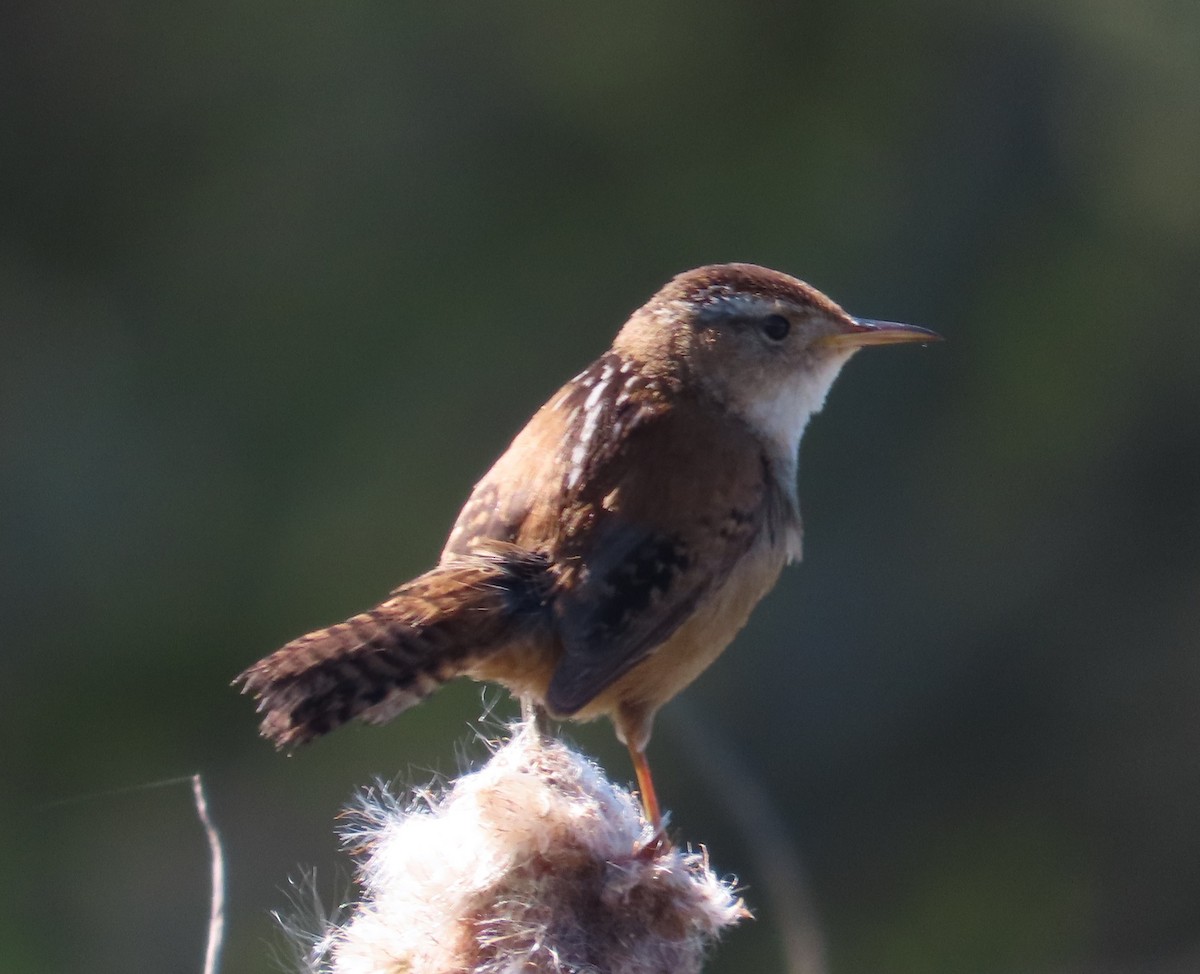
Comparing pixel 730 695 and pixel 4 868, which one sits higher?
pixel 730 695

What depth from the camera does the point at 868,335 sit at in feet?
9.98

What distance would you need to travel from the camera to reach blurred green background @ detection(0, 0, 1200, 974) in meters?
5.96

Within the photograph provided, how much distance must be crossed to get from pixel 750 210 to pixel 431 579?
4260 millimetres

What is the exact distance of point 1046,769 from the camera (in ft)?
24.0

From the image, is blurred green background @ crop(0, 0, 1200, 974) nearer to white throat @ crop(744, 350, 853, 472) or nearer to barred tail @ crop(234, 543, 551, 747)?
white throat @ crop(744, 350, 853, 472)

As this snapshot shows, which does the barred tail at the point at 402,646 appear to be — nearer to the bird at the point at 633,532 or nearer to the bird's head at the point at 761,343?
the bird at the point at 633,532

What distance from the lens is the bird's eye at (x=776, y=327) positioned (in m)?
3.08

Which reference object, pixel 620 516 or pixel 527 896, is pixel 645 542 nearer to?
pixel 620 516

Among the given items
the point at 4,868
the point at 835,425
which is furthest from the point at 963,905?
the point at 4,868

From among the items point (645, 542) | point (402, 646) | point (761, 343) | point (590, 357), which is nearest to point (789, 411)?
point (761, 343)

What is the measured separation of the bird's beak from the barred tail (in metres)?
0.89

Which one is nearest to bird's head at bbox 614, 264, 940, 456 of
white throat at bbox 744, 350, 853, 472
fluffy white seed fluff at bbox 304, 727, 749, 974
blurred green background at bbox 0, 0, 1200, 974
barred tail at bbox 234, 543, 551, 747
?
white throat at bbox 744, 350, 853, 472

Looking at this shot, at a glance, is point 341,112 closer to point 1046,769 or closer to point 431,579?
point 431,579

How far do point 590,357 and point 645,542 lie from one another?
3.54 metres
